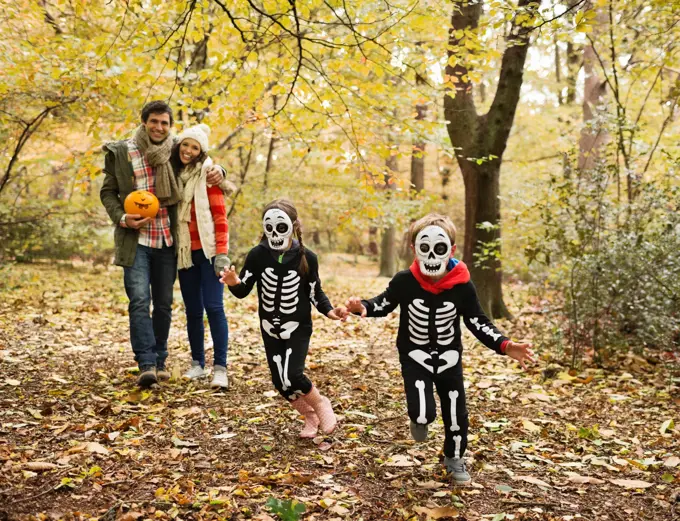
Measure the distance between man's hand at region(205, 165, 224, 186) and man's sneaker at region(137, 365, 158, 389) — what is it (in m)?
1.65

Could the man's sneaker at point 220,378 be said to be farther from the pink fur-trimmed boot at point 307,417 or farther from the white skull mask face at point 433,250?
the white skull mask face at point 433,250

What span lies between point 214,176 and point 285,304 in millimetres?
1618

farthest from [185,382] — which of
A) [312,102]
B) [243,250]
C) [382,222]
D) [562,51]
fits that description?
[562,51]

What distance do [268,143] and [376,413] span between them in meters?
10.8

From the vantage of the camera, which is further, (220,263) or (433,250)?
(220,263)

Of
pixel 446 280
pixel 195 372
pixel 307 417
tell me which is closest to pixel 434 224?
pixel 446 280

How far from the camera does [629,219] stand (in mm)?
6754

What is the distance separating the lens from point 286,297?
160 inches

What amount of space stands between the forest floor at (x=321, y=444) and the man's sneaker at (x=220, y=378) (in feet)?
0.26

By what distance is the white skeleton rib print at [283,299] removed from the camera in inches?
160

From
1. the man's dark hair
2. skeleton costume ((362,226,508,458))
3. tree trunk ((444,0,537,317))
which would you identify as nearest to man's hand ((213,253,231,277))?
the man's dark hair

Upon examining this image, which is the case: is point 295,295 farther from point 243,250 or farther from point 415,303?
point 243,250

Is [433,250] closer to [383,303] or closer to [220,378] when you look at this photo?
[383,303]

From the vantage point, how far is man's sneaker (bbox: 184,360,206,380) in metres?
5.48
